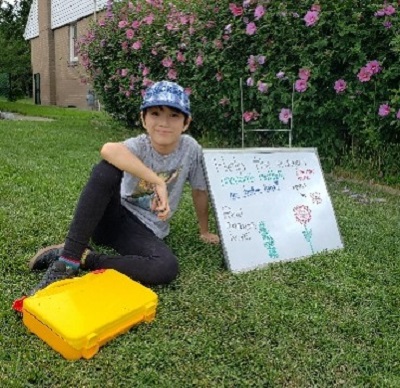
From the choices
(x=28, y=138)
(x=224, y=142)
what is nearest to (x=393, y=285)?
(x=224, y=142)

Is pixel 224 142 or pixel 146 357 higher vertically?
pixel 224 142

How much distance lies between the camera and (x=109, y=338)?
6.84 feet

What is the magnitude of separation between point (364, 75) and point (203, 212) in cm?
232

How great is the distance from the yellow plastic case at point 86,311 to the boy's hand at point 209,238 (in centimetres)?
90

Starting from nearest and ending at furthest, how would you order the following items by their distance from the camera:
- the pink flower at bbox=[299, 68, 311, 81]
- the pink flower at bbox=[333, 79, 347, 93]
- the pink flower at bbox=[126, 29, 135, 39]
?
the pink flower at bbox=[333, 79, 347, 93] < the pink flower at bbox=[299, 68, 311, 81] < the pink flower at bbox=[126, 29, 135, 39]

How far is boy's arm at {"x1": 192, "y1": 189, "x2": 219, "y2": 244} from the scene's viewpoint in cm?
309

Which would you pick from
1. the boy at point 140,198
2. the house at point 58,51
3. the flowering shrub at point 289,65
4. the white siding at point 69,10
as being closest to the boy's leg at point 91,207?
the boy at point 140,198

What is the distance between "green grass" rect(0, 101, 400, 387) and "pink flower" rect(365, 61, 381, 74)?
150cm

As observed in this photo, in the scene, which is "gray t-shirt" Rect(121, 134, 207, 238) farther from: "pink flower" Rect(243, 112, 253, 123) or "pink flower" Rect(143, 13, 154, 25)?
"pink flower" Rect(143, 13, 154, 25)

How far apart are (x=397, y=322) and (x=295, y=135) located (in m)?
3.39

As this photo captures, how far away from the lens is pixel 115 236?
113 inches

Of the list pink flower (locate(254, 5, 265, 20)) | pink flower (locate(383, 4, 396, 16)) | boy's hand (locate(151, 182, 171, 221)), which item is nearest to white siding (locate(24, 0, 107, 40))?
pink flower (locate(254, 5, 265, 20))

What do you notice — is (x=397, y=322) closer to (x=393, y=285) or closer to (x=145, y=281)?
(x=393, y=285)

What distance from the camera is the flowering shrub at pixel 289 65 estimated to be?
186 inches
